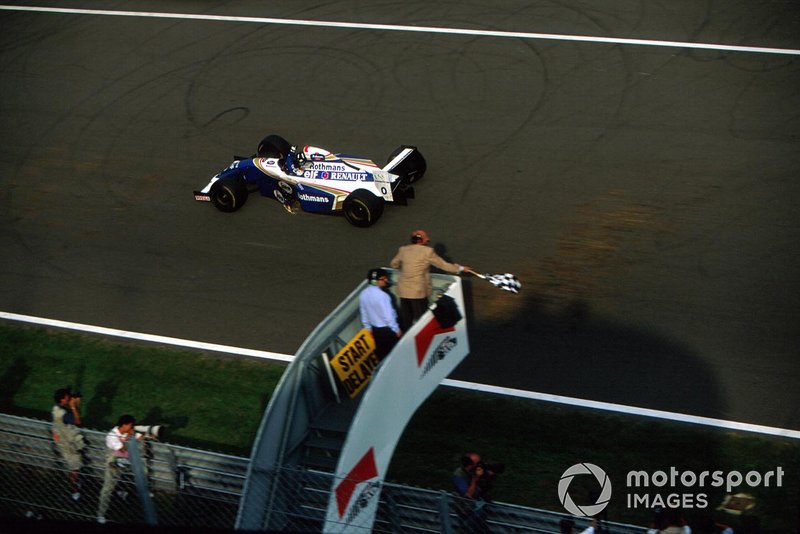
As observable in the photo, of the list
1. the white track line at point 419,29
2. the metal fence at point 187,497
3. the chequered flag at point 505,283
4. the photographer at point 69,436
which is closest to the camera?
the metal fence at point 187,497

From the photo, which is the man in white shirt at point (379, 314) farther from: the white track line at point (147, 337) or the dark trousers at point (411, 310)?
the white track line at point (147, 337)

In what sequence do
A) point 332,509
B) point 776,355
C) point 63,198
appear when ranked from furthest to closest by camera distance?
1. point 63,198
2. point 776,355
3. point 332,509

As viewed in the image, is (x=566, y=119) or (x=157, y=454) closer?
(x=157, y=454)

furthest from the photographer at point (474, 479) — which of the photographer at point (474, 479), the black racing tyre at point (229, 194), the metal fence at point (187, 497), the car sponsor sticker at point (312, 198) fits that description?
the black racing tyre at point (229, 194)

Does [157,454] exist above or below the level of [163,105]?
below

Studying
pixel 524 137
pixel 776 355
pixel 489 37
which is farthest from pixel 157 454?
pixel 489 37

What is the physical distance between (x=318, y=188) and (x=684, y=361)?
6300 millimetres

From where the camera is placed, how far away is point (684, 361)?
11.7 metres

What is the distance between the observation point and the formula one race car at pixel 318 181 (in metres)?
14.3

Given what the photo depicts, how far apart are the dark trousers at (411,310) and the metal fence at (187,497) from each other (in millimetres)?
2271

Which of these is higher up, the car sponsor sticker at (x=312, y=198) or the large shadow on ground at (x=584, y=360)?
the car sponsor sticker at (x=312, y=198)

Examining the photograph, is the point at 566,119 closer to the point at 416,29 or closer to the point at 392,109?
the point at 392,109

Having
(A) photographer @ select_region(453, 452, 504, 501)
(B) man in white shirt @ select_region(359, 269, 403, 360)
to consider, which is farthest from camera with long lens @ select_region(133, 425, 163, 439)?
(A) photographer @ select_region(453, 452, 504, 501)

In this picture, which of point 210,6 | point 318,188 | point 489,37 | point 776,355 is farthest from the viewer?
point 210,6
